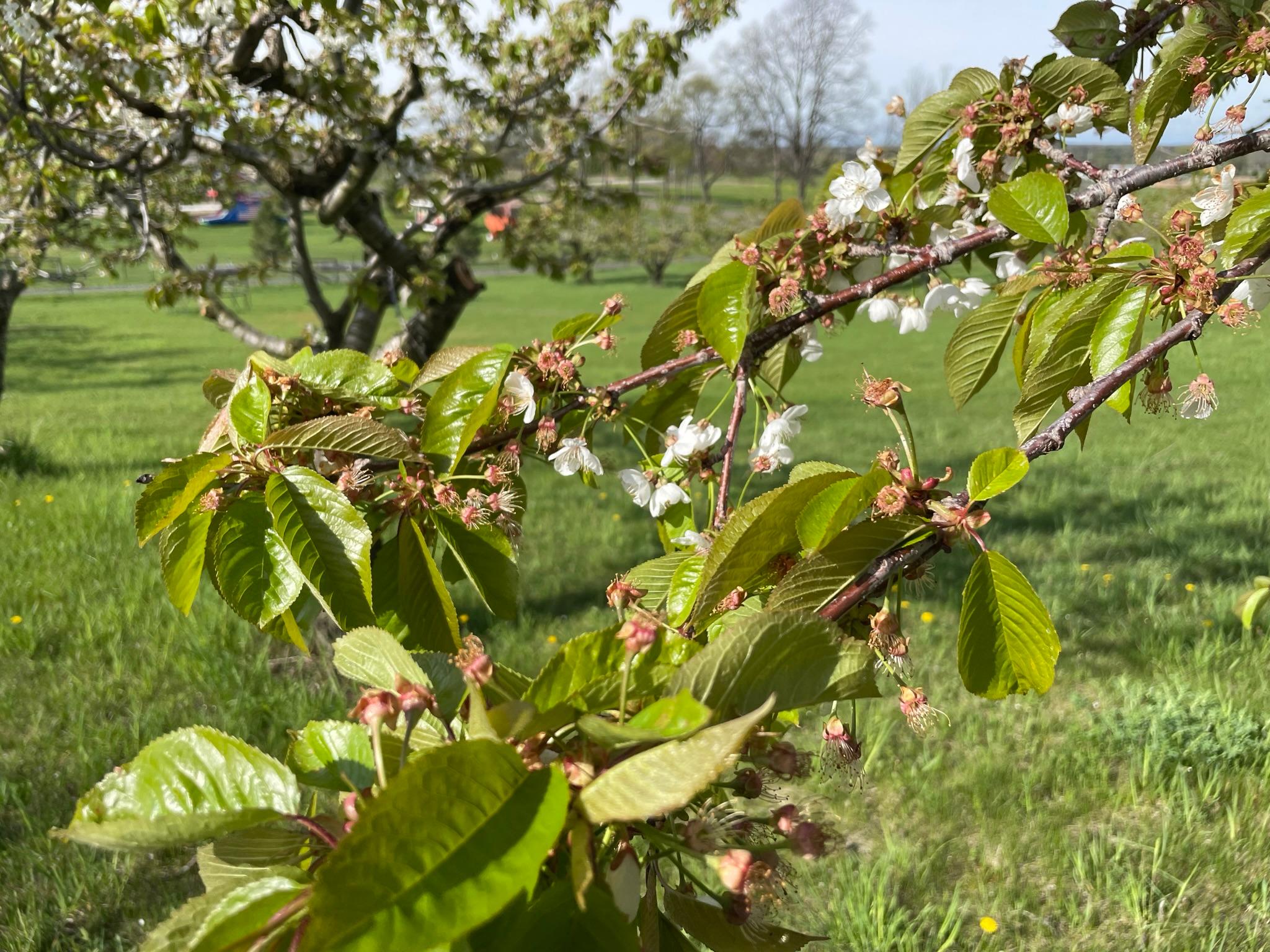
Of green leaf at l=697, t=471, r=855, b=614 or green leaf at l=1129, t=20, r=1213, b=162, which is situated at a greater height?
green leaf at l=1129, t=20, r=1213, b=162

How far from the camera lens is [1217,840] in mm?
2385

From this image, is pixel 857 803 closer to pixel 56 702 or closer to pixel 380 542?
pixel 380 542

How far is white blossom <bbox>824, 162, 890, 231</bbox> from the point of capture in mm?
1225

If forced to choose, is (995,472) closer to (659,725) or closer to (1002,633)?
(1002,633)

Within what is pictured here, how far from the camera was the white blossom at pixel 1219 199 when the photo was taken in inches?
45.0

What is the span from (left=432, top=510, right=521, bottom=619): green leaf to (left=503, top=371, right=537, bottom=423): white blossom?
0.16 metres

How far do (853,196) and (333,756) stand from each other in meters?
0.99

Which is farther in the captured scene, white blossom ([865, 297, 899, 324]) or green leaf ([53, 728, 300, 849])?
white blossom ([865, 297, 899, 324])

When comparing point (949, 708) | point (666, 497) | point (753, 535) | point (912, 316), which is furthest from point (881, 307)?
point (949, 708)

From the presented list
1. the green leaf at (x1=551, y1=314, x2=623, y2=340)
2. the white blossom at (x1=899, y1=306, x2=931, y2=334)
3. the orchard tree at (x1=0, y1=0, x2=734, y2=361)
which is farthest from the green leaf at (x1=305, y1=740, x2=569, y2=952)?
the orchard tree at (x1=0, y1=0, x2=734, y2=361)

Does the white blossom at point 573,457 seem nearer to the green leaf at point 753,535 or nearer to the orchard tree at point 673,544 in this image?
the orchard tree at point 673,544

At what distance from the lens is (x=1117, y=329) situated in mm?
947

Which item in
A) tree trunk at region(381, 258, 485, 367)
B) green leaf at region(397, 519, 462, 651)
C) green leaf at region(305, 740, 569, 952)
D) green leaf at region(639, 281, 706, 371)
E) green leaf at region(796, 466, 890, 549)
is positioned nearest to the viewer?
green leaf at region(305, 740, 569, 952)

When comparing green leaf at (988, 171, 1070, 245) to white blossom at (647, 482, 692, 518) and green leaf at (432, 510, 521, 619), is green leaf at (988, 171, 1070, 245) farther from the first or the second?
green leaf at (432, 510, 521, 619)
